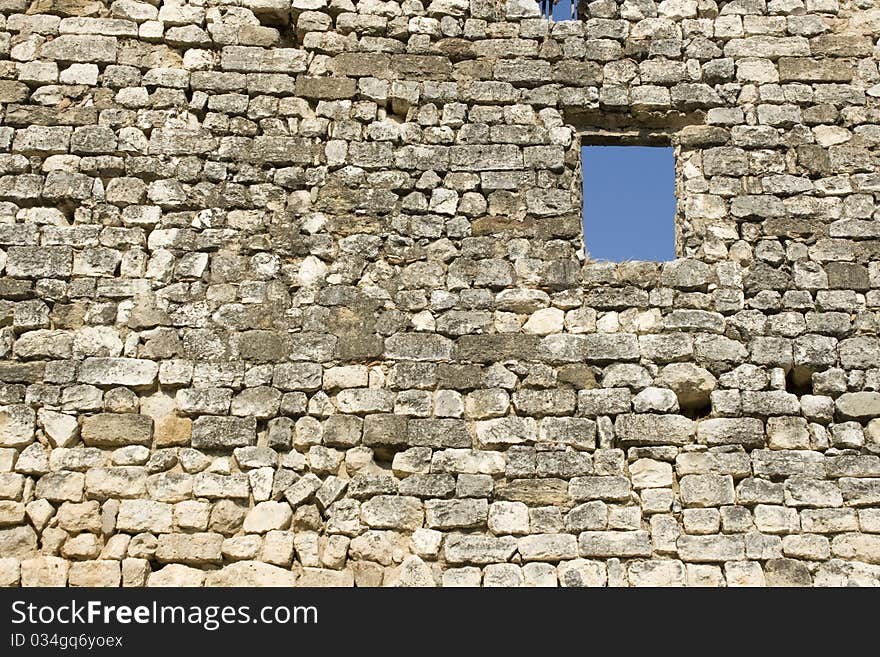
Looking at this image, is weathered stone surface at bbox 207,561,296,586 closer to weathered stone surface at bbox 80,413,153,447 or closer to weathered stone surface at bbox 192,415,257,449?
weathered stone surface at bbox 192,415,257,449

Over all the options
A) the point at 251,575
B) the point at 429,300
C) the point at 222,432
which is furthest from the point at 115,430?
the point at 429,300

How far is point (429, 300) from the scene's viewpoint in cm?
563

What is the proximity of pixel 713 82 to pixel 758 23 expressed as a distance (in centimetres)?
54

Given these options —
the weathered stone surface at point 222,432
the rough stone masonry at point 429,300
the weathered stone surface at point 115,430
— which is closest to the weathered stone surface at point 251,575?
the rough stone masonry at point 429,300

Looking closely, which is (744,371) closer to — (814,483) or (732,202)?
(814,483)

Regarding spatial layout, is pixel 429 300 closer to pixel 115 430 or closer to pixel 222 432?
pixel 222 432

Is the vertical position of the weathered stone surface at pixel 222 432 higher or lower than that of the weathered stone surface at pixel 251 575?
higher

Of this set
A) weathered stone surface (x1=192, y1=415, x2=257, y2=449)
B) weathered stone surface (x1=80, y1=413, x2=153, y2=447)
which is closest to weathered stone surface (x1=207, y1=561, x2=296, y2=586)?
weathered stone surface (x1=192, y1=415, x2=257, y2=449)

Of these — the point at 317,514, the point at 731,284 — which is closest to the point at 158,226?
the point at 317,514

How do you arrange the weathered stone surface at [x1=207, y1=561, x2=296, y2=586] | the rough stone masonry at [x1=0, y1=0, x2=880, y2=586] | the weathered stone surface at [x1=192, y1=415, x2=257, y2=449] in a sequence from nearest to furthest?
the weathered stone surface at [x1=207, y1=561, x2=296, y2=586], the rough stone masonry at [x1=0, y1=0, x2=880, y2=586], the weathered stone surface at [x1=192, y1=415, x2=257, y2=449]

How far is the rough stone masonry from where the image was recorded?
5172mm

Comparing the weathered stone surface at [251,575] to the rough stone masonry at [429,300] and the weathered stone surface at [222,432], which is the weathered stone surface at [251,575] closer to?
the rough stone masonry at [429,300]

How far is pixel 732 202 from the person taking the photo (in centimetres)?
590

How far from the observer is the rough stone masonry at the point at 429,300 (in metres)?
5.17
